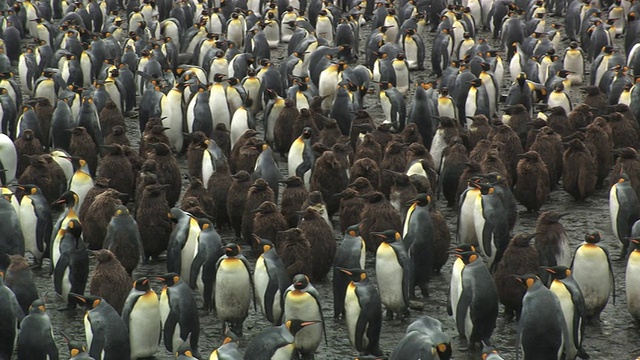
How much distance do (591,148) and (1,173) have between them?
25.5 feet

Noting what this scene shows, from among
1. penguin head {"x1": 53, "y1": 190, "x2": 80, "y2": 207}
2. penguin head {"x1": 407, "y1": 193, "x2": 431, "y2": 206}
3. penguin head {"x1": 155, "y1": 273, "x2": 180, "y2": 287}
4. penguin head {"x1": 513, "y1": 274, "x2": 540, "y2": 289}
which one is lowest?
penguin head {"x1": 513, "y1": 274, "x2": 540, "y2": 289}

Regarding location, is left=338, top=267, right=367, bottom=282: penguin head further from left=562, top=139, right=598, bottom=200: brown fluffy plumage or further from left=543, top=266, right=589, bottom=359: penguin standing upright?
left=562, top=139, right=598, bottom=200: brown fluffy plumage

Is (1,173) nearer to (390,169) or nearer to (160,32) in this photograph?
(390,169)

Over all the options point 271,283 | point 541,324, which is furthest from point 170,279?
point 541,324

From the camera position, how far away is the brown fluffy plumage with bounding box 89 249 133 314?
9570mm

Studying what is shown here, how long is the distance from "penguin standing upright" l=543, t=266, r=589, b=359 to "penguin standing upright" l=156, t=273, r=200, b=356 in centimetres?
324

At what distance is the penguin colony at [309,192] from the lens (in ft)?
30.2

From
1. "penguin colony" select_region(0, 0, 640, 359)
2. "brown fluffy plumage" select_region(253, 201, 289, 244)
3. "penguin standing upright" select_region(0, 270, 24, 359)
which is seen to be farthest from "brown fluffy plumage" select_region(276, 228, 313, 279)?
"penguin standing upright" select_region(0, 270, 24, 359)

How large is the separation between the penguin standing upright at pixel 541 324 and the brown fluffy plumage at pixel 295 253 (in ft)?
7.90

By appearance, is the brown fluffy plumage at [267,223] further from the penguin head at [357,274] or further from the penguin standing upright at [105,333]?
the penguin standing upright at [105,333]

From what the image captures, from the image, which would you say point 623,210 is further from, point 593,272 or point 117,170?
point 117,170

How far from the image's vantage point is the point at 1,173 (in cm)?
1310

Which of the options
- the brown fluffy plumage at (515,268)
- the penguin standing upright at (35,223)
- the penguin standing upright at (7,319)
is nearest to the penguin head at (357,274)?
the brown fluffy plumage at (515,268)

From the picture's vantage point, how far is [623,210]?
11.5 metres
